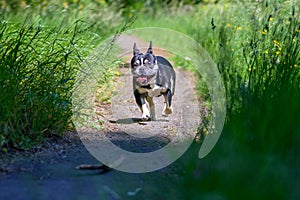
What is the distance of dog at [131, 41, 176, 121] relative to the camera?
5.38m

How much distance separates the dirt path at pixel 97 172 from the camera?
3.63 meters

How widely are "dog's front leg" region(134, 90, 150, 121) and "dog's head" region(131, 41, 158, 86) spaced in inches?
5.0

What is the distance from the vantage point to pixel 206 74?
6836 mm

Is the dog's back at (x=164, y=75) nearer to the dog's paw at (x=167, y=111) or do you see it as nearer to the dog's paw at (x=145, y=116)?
the dog's paw at (x=167, y=111)

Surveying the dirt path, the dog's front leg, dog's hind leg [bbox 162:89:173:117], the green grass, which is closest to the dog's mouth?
the dog's front leg

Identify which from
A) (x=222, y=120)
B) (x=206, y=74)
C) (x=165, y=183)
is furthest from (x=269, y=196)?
(x=206, y=74)

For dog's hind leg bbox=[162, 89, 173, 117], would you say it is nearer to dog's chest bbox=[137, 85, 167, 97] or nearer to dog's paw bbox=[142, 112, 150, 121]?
dog's chest bbox=[137, 85, 167, 97]

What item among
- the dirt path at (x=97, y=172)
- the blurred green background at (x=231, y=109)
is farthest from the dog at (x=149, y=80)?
the blurred green background at (x=231, y=109)

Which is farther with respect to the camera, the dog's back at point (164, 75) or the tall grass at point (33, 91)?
the dog's back at point (164, 75)

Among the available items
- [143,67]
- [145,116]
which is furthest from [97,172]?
[145,116]

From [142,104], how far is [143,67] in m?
0.39

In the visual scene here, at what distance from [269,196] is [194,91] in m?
4.47

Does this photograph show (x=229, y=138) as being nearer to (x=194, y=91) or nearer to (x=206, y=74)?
(x=206, y=74)

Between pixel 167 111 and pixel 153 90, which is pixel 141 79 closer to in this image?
pixel 153 90
